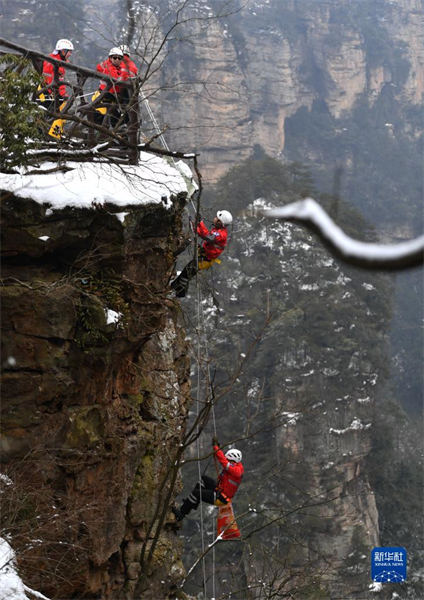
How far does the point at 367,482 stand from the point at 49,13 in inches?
1331

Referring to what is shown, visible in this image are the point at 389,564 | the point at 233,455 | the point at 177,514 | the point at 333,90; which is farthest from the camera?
the point at 333,90

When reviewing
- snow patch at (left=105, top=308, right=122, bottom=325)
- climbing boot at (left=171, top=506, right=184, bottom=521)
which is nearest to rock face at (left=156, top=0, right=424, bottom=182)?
climbing boot at (left=171, top=506, right=184, bottom=521)

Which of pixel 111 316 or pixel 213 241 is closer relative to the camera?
pixel 111 316

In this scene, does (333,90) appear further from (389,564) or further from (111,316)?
(111,316)

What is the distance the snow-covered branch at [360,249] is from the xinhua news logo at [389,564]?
29.6 ft

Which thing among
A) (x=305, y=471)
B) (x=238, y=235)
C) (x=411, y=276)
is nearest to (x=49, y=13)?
(x=238, y=235)

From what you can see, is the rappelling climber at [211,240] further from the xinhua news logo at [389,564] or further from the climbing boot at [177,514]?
the xinhua news logo at [389,564]

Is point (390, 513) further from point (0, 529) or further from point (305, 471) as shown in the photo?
point (0, 529)

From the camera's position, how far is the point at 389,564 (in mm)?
10055

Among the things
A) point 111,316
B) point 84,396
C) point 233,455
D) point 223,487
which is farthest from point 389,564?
point 111,316

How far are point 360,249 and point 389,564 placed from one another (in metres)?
9.42

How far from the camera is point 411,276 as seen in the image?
5578cm

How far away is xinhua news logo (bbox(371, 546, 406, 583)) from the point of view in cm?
981

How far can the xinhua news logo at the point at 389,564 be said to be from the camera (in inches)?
386
